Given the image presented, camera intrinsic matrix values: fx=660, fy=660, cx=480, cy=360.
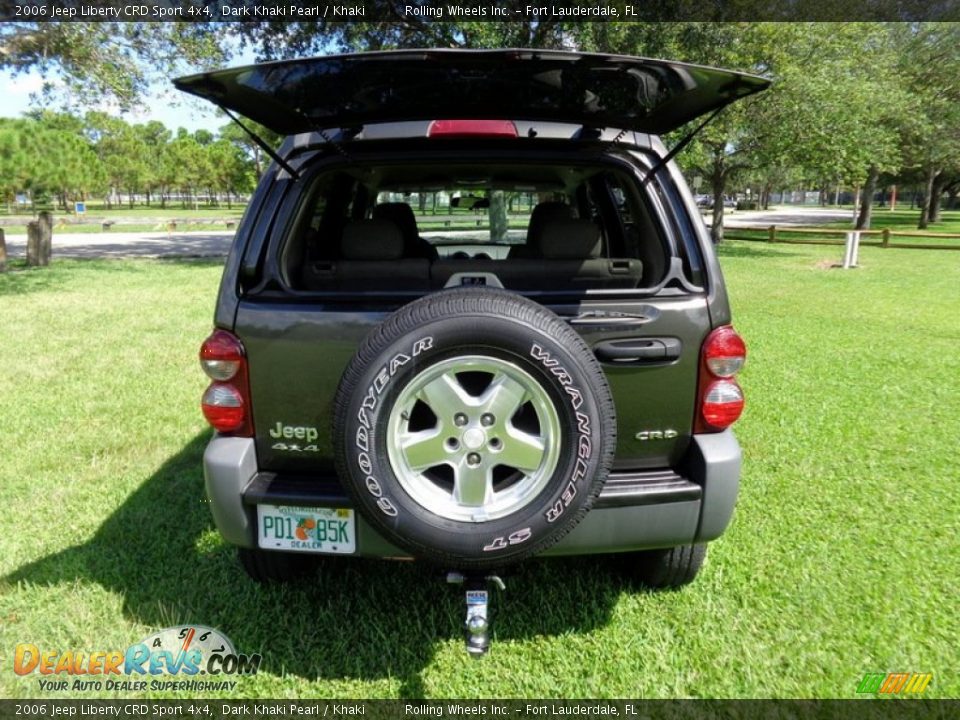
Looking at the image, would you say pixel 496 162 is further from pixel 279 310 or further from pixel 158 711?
pixel 158 711

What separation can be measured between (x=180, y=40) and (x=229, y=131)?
5660 cm

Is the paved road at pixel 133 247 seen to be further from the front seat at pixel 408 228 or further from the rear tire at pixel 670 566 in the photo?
the rear tire at pixel 670 566

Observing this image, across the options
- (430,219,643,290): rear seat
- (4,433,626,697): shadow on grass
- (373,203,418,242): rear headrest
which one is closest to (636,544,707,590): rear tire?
(4,433,626,697): shadow on grass

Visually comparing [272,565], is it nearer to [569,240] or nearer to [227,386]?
[227,386]

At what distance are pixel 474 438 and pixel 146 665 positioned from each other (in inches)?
63.6

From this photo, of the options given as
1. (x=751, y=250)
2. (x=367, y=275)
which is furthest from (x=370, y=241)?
(x=751, y=250)

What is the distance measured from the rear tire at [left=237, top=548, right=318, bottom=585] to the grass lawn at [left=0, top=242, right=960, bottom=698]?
0.21ft

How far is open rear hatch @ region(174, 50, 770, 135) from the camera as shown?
203 cm

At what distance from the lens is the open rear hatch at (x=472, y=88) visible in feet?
6.66

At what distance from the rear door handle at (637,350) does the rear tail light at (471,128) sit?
3.09 ft

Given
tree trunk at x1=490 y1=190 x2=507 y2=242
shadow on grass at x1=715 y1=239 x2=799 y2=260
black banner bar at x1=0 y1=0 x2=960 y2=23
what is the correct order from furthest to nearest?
1. shadow on grass at x1=715 y1=239 x2=799 y2=260
2. black banner bar at x1=0 y1=0 x2=960 y2=23
3. tree trunk at x1=490 y1=190 x2=507 y2=242

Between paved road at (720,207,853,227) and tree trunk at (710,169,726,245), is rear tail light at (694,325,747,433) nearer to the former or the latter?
tree trunk at (710,169,726,245)

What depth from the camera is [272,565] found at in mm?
2797

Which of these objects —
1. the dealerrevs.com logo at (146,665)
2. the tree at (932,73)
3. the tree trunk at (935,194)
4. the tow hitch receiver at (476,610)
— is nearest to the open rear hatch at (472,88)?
the tow hitch receiver at (476,610)
